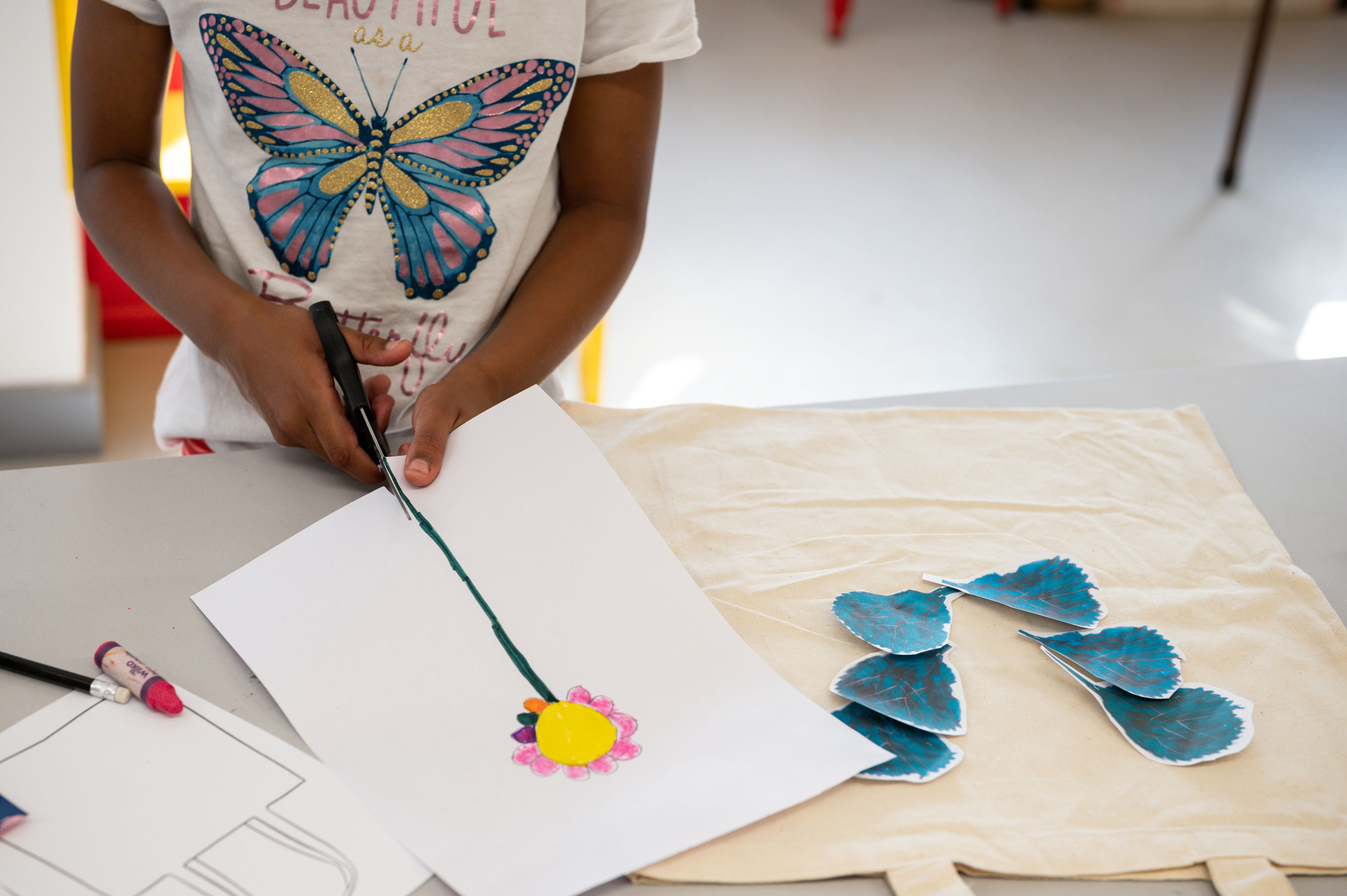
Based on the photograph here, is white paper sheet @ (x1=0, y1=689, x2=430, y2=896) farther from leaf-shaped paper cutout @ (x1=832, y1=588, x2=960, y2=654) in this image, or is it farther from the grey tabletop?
leaf-shaped paper cutout @ (x1=832, y1=588, x2=960, y2=654)

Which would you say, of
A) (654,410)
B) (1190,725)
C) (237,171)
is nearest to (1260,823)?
(1190,725)

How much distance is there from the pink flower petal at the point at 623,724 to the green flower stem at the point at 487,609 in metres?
0.03

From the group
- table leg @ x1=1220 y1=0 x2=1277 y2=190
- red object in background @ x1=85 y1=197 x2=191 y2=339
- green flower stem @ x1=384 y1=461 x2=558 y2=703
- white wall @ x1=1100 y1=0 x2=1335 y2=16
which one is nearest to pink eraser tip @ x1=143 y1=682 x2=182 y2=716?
green flower stem @ x1=384 y1=461 x2=558 y2=703

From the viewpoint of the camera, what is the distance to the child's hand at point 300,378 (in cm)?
59

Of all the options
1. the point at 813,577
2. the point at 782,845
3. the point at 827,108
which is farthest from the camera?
the point at 827,108

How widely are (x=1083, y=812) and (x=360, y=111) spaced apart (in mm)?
592

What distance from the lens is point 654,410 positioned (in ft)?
2.34

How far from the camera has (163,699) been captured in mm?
479

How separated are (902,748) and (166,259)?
1.79 feet

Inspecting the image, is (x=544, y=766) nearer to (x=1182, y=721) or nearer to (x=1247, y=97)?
(x=1182, y=721)

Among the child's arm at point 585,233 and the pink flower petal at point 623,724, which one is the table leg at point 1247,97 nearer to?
the child's arm at point 585,233

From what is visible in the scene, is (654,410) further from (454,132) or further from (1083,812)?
(1083,812)

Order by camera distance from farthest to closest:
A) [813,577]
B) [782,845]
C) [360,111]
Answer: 1. [360,111]
2. [813,577]
3. [782,845]

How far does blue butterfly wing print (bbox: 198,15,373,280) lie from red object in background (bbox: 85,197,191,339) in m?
1.43
